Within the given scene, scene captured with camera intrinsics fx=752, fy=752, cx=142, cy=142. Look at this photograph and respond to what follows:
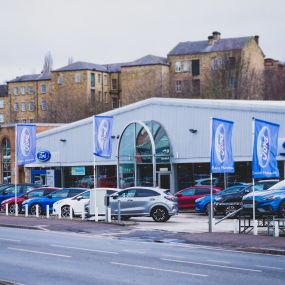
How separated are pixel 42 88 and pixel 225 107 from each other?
82.5m

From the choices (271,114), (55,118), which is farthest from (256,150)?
(55,118)

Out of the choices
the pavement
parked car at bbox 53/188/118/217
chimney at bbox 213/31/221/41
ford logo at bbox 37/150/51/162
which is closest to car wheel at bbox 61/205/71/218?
A: parked car at bbox 53/188/118/217

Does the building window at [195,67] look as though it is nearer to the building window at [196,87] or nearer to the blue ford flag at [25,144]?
the building window at [196,87]

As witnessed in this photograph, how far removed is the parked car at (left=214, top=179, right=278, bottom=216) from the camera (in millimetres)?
35250

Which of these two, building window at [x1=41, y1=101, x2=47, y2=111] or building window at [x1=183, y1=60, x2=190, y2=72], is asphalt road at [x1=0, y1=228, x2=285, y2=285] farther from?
building window at [x1=41, y1=101, x2=47, y2=111]

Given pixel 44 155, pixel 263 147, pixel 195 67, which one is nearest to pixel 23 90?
pixel 195 67

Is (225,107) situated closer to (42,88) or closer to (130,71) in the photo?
(130,71)

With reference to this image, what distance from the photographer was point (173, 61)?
344 ft

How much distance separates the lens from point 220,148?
2828 cm

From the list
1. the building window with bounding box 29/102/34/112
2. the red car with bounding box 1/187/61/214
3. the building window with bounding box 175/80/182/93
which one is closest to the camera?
the red car with bounding box 1/187/61/214

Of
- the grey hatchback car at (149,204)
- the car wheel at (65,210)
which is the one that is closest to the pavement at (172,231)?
the grey hatchback car at (149,204)

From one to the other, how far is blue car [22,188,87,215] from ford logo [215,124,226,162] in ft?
39.0

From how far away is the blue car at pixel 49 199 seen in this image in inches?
1520

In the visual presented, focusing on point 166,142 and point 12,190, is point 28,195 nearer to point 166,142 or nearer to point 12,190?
point 12,190
